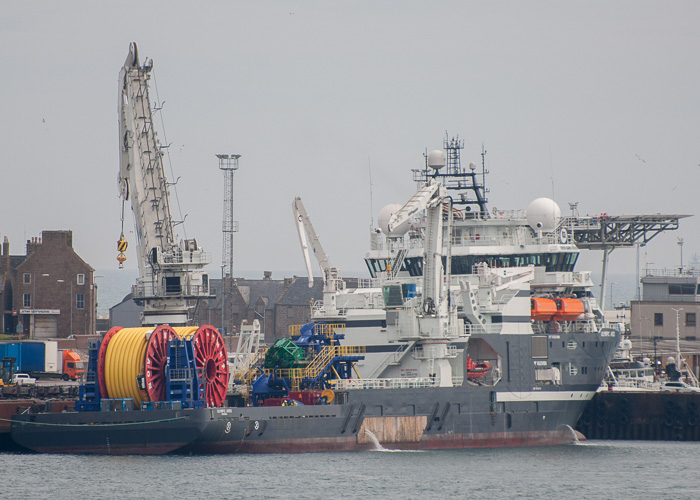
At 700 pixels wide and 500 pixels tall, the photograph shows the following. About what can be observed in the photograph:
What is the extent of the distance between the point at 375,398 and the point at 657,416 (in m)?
18.8

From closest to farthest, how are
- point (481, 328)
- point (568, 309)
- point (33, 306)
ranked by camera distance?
1. point (481, 328)
2. point (568, 309)
3. point (33, 306)

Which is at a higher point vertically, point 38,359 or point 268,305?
point 268,305

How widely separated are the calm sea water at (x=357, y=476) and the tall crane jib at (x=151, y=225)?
12.3 meters

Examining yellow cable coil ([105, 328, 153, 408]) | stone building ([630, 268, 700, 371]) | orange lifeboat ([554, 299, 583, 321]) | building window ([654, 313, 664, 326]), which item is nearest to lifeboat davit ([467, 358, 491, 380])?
orange lifeboat ([554, 299, 583, 321])

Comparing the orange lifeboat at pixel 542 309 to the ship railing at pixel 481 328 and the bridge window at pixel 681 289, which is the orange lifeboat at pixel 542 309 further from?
the bridge window at pixel 681 289

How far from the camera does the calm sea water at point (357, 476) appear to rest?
47188 mm

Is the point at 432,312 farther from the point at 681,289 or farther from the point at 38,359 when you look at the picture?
the point at 681,289

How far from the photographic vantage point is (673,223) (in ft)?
273

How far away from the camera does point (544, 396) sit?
6331cm

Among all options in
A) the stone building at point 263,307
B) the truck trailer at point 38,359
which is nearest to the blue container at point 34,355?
the truck trailer at point 38,359

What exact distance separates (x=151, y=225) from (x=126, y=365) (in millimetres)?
13054

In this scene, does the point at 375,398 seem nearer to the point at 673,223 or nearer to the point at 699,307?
→ the point at 673,223

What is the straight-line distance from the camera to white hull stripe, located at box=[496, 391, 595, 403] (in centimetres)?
6184

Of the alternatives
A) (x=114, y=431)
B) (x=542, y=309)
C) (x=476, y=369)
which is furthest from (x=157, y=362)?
(x=542, y=309)
